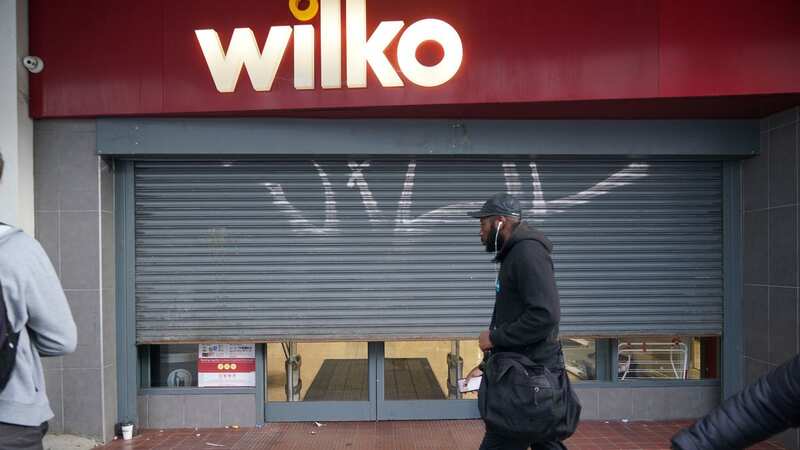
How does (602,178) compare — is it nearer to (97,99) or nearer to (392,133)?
(392,133)

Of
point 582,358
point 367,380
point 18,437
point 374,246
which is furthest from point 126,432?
point 582,358

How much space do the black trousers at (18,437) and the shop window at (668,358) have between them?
5.27m

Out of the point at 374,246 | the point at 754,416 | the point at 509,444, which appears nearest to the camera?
the point at 754,416

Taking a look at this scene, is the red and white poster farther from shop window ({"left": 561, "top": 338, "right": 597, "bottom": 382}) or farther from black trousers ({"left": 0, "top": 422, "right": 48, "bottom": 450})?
black trousers ({"left": 0, "top": 422, "right": 48, "bottom": 450})

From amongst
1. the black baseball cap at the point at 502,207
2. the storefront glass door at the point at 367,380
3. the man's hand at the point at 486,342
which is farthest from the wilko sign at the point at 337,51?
the storefront glass door at the point at 367,380

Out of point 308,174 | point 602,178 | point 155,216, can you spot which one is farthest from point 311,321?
point 602,178

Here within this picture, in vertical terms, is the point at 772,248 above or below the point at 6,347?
above

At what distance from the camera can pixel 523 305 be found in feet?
10.7

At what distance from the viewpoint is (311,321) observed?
218 inches

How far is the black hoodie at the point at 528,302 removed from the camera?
10.3ft

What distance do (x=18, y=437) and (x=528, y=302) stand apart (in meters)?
2.42

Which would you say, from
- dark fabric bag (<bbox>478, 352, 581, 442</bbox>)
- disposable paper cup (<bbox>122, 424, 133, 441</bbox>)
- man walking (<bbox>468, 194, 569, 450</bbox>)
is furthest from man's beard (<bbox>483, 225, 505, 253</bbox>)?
disposable paper cup (<bbox>122, 424, 133, 441</bbox>)

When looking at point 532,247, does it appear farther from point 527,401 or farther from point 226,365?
point 226,365

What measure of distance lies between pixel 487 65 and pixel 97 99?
140 inches
